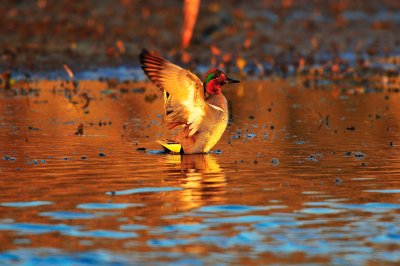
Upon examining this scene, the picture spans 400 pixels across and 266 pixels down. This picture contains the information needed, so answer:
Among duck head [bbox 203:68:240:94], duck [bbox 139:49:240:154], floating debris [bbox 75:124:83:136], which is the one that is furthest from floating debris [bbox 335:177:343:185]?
floating debris [bbox 75:124:83:136]

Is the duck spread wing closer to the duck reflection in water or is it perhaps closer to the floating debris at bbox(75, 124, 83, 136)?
the duck reflection in water

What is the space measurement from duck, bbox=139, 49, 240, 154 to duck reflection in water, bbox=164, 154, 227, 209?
0.19 meters

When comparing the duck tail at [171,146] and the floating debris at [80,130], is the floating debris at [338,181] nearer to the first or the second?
the duck tail at [171,146]

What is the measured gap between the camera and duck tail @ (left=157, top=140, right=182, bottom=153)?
42.6ft

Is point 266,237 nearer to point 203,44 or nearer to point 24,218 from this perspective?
point 24,218

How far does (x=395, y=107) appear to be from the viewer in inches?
749

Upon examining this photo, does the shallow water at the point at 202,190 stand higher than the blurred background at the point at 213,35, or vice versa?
the blurred background at the point at 213,35

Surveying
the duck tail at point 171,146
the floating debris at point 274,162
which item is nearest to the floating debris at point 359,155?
the floating debris at point 274,162

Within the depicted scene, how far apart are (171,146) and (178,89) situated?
0.87 m

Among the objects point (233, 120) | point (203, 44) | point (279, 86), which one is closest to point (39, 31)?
point (203, 44)

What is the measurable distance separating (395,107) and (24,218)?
1169 centimetres

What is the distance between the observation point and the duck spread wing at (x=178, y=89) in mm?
12453

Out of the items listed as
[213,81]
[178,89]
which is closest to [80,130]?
[213,81]

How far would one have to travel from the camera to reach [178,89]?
12555 millimetres
